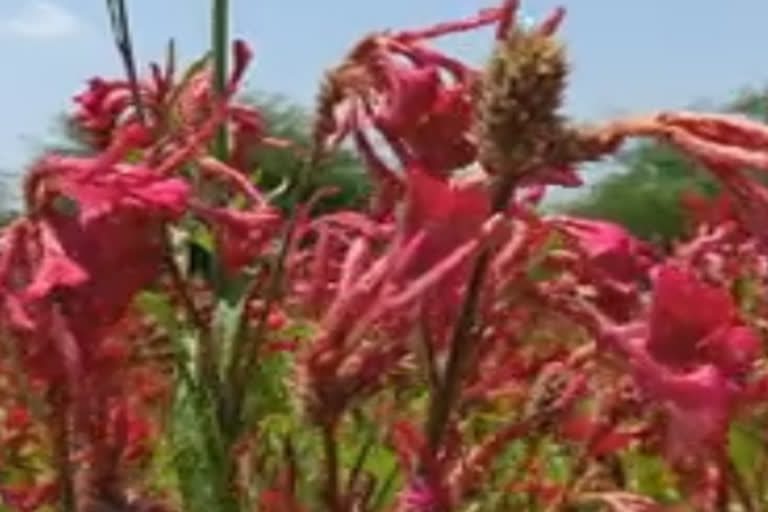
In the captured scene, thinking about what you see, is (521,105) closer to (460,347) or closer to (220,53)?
(460,347)

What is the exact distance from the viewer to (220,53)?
1588 millimetres

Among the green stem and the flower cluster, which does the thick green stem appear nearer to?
A: the flower cluster

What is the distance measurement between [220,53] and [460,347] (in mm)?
684

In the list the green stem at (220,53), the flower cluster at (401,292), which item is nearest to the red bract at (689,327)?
the flower cluster at (401,292)

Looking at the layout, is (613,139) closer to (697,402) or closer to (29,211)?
(697,402)

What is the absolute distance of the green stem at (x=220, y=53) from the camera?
1548 mm

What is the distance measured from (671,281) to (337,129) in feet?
1.21

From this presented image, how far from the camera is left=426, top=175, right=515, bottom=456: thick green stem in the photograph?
2.95ft

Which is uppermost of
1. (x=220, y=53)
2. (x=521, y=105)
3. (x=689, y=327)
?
(x=220, y=53)

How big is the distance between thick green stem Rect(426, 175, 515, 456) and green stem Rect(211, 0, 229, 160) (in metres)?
0.55

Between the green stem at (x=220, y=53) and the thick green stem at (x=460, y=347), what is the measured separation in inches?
21.5

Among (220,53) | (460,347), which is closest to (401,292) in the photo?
(460,347)

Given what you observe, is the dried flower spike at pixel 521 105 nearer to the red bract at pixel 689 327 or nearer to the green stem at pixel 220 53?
the red bract at pixel 689 327

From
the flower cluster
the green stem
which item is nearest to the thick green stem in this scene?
the flower cluster
